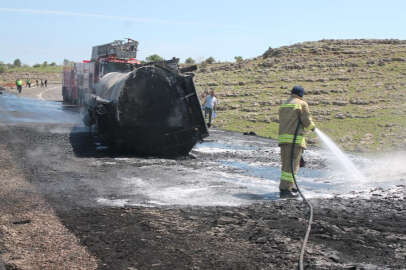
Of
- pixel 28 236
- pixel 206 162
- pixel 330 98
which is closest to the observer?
pixel 28 236

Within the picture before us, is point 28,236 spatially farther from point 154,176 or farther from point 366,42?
point 366,42

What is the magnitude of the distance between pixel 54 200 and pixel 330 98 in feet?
83.0

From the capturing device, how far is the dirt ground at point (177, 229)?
4605 millimetres

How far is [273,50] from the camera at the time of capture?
52.5m

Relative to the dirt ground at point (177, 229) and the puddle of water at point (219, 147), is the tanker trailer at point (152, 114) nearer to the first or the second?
the puddle of water at point (219, 147)

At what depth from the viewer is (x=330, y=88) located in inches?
1318

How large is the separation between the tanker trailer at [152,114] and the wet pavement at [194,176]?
0.45m

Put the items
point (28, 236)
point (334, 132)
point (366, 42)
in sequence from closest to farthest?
point (28, 236)
point (334, 132)
point (366, 42)

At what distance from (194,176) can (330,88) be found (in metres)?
26.0

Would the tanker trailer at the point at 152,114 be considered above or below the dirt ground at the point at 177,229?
above

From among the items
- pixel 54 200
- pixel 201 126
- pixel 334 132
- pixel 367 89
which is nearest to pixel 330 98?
pixel 367 89

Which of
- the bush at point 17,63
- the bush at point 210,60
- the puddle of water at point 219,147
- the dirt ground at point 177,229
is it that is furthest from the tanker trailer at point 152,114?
the bush at point 17,63

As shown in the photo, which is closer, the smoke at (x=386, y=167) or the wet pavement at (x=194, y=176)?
the wet pavement at (x=194, y=176)

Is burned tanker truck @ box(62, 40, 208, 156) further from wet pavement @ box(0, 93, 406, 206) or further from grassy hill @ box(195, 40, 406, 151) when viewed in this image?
grassy hill @ box(195, 40, 406, 151)
